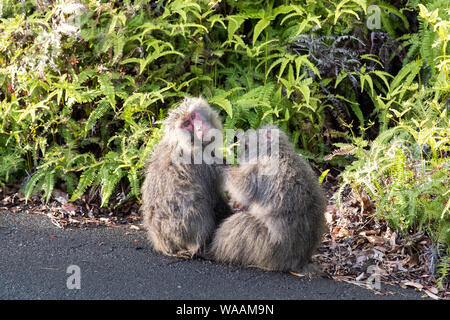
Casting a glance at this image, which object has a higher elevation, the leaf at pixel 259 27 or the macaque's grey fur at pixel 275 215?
the leaf at pixel 259 27

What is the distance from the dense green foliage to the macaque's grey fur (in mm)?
1712

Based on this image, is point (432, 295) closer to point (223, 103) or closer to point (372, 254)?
point (372, 254)

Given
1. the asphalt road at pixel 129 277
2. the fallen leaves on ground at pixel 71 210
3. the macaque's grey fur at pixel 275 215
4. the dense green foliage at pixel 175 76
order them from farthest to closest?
the dense green foliage at pixel 175 76, the fallen leaves on ground at pixel 71 210, the macaque's grey fur at pixel 275 215, the asphalt road at pixel 129 277

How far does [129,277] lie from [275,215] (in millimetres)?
1549

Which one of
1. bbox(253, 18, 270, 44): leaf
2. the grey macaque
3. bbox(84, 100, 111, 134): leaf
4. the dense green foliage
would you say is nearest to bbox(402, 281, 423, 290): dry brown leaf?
the dense green foliage

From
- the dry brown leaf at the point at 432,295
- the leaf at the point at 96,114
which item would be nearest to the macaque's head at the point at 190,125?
the leaf at the point at 96,114

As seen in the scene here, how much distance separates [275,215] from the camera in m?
5.68

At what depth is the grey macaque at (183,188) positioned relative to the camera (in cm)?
609

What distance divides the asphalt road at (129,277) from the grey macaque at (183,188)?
0.24m

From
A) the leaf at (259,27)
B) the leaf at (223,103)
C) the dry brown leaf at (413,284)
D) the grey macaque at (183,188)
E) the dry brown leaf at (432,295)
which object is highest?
the leaf at (259,27)

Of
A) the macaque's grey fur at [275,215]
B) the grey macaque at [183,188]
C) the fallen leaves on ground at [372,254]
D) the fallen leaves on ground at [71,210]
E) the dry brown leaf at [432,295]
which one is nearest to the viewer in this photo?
the dry brown leaf at [432,295]

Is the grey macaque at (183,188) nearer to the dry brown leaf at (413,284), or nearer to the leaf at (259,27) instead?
the dry brown leaf at (413,284)
